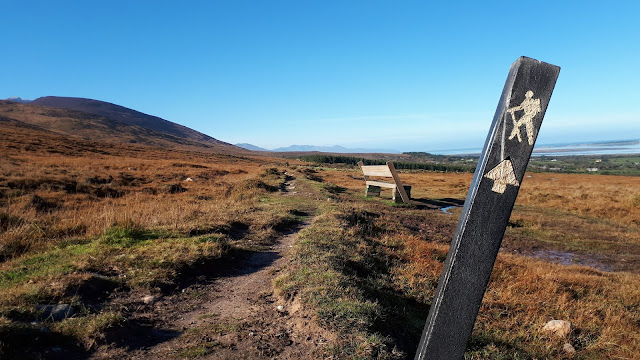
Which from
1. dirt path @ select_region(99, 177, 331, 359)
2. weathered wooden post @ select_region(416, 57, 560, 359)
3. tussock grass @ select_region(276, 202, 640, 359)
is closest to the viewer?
weathered wooden post @ select_region(416, 57, 560, 359)

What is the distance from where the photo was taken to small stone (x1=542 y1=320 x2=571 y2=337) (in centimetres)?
440

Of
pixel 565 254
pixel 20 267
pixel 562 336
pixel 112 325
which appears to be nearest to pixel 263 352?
pixel 112 325

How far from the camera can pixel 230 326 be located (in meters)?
3.79

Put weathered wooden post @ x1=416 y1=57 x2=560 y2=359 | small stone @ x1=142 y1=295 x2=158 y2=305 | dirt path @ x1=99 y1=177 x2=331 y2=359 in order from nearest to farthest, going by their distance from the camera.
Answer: weathered wooden post @ x1=416 y1=57 x2=560 y2=359, dirt path @ x1=99 y1=177 x2=331 y2=359, small stone @ x1=142 y1=295 x2=158 y2=305

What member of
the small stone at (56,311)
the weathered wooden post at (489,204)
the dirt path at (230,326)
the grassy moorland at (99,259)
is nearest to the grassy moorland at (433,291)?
the dirt path at (230,326)

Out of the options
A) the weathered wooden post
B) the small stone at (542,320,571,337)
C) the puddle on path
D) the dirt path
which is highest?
the weathered wooden post

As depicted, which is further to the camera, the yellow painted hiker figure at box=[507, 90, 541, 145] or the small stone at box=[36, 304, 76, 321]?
the small stone at box=[36, 304, 76, 321]

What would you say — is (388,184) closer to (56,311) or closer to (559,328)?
(559,328)

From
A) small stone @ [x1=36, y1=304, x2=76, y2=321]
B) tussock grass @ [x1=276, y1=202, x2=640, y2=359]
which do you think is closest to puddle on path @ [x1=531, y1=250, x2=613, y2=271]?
tussock grass @ [x1=276, y1=202, x2=640, y2=359]

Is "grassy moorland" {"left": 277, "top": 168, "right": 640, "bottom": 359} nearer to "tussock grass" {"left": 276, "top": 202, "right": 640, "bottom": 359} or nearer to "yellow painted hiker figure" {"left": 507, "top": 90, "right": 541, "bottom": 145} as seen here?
"tussock grass" {"left": 276, "top": 202, "right": 640, "bottom": 359}

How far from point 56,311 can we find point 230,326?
76.0 inches

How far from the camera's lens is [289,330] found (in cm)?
375

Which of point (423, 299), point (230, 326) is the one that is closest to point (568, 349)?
point (423, 299)

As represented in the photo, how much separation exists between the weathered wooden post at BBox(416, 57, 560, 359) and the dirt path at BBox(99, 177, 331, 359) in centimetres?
168
